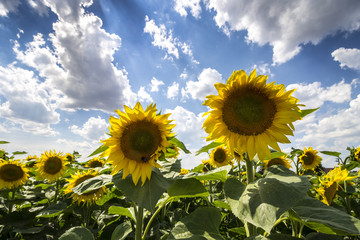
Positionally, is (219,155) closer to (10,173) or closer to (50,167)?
(50,167)

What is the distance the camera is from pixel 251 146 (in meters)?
2.01

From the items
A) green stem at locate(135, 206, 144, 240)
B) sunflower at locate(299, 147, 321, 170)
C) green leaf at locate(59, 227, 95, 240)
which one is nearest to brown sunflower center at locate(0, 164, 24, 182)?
green leaf at locate(59, 227, 95, 240)

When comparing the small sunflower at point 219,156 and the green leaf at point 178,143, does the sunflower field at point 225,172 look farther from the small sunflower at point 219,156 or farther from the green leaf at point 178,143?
the small sunflower at point 219,156

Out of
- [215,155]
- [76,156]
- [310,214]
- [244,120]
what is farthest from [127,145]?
[76,156]

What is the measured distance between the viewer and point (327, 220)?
1487mm

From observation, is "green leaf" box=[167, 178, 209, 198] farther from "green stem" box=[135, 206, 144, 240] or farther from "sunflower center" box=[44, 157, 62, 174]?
"sunflower center" box=[44, 157, 62, 174]

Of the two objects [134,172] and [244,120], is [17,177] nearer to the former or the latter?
[134,172]

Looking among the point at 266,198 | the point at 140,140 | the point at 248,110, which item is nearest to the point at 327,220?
the point at 266,198

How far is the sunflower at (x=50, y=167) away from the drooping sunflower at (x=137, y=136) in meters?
4.16

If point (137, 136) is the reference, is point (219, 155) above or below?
above

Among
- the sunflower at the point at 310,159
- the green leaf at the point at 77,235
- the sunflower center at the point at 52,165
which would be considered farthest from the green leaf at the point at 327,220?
the sunflower center at the point at 52,165

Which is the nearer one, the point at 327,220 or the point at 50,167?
the point at 327,220

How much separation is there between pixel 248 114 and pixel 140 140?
109 centimetres

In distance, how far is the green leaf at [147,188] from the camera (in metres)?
1.58
